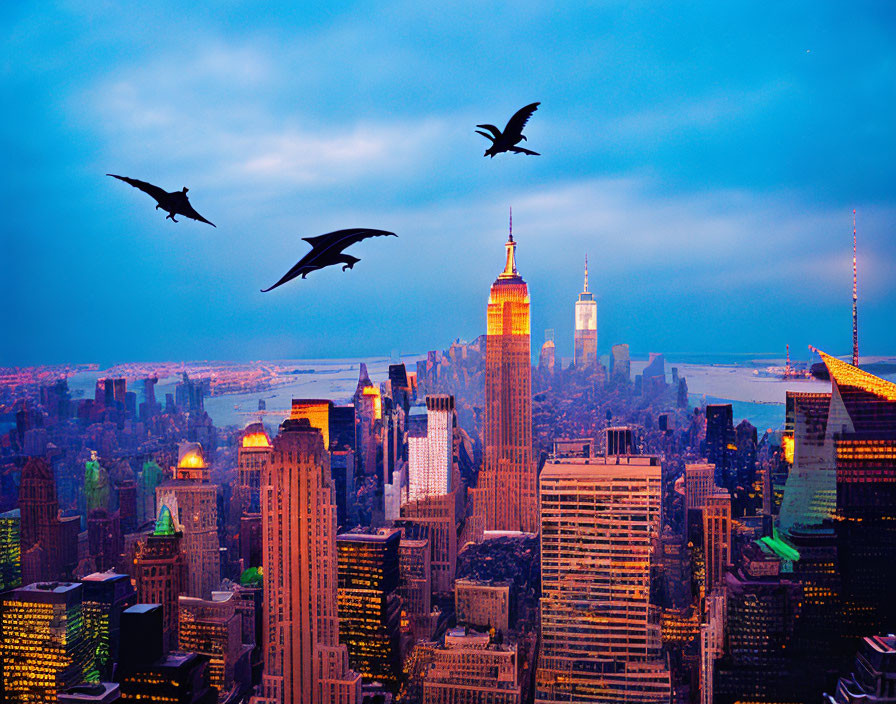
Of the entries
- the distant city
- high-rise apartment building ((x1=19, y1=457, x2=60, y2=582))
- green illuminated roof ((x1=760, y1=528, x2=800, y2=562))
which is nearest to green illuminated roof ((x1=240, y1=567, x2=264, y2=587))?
the distant city

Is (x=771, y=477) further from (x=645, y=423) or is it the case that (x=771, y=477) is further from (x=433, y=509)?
(x=433, y=509)

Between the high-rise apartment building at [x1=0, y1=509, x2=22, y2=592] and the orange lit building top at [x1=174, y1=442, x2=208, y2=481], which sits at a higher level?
the orange lit building top at [x1=174, y1=442, x2=208, y2=481]

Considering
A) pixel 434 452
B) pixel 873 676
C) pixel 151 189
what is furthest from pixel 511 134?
pixel 434 452

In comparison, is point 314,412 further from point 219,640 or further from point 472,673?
point 472,673

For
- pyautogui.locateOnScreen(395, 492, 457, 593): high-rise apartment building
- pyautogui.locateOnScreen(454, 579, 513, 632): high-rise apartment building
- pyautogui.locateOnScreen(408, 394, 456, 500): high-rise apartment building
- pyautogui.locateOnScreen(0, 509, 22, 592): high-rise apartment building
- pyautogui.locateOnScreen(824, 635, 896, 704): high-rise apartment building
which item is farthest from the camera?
pyautogui.locateOnScreen(408, 394, 456, 500): high-rise apartment building

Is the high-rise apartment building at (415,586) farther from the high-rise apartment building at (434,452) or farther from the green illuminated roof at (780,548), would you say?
the green illuminated roof at (780,548)

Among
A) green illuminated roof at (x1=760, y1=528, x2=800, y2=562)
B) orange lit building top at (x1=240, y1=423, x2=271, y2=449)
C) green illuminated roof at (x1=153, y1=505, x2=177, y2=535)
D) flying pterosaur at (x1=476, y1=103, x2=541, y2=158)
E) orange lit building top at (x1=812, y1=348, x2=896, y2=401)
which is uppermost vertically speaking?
flying pterosaur at (x1=476, y1=103, x2=541, y2=158)

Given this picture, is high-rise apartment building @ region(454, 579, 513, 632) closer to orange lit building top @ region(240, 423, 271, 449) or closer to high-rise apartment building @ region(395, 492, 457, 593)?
high-rise apartment building @ region(395, 492, 457, 593)
